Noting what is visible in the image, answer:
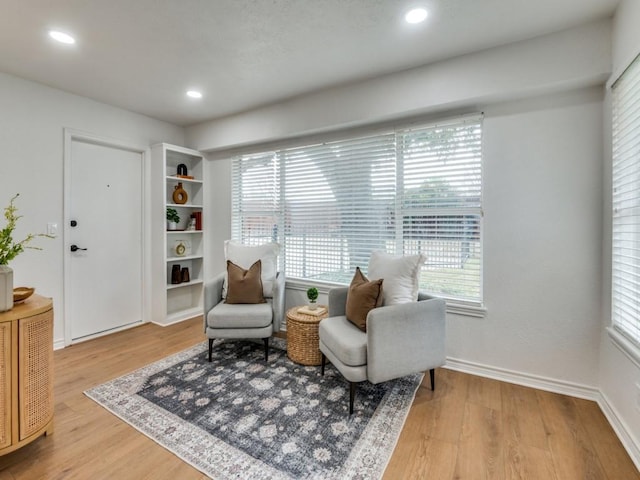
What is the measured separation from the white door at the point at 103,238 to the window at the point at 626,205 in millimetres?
4441

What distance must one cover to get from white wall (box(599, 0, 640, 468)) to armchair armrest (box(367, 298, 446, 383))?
986mm

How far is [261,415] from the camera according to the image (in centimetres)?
195

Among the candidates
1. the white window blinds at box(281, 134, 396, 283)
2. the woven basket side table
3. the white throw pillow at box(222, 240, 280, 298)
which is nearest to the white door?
the white throw pillow at box(222, 240, 280, 298)

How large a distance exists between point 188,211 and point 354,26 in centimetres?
314

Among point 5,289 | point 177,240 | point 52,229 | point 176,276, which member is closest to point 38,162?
point 52,229

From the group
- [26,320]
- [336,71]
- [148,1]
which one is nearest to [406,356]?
[26,320]

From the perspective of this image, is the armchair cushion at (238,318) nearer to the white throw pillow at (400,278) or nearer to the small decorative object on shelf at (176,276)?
the white throw pillow at (400,278)

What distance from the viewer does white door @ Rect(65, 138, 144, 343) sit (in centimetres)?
315

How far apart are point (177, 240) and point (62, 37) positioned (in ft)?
7.78

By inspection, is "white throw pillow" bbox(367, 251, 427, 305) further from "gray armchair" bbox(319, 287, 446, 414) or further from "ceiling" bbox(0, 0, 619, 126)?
"ceiling" bbox(0, 0, 619, 126)

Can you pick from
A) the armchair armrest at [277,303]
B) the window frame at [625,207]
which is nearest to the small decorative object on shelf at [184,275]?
the armchair armrest at [277,303]

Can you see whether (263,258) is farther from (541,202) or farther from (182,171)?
(541,202)

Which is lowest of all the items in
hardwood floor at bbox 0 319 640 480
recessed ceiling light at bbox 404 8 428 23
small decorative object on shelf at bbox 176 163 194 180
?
hardwood floor at bbox 0 319 640 480

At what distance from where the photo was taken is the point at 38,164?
284 cm
